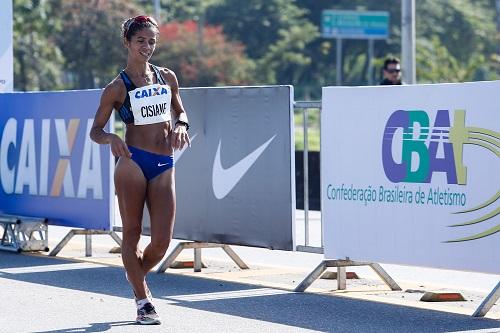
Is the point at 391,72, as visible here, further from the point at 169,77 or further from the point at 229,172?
the point at 169,77

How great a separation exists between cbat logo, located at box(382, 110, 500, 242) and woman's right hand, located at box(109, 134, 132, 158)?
2190 millimetres

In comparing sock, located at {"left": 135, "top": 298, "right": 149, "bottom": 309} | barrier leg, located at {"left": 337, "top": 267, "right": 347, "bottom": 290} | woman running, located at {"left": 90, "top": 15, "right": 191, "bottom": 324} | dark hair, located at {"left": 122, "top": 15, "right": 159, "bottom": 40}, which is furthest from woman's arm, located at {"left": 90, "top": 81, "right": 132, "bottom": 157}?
barrier leg, located at {"left": 337, "top": 267, "right": 347, "bottom": 290}

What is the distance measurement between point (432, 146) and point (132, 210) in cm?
226

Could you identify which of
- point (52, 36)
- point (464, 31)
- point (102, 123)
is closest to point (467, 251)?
point (102, 123)

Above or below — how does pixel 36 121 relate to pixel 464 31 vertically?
below

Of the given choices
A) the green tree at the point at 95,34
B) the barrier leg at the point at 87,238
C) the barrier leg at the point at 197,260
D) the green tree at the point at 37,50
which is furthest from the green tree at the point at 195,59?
the barrier leg at the point at 197,260

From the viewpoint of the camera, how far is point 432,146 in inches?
384

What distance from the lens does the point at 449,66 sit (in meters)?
58.2

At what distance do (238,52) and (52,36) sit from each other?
1298 centimetres

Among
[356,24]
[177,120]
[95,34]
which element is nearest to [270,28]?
[356,24]

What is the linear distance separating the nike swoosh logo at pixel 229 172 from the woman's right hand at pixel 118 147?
245 cm

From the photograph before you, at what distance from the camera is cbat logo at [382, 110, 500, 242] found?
9406 mm

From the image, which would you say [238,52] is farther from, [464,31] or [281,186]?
[281,186]

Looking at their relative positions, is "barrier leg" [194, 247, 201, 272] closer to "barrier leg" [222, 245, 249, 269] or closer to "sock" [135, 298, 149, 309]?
"barrier leg" [222, 245, 249, 269]
